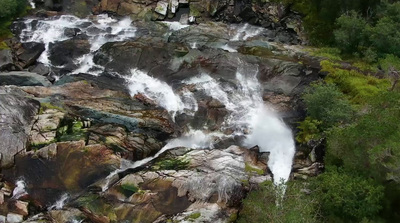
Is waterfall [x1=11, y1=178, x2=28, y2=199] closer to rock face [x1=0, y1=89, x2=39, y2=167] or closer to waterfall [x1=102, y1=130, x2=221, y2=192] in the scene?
rock face [x1=0, y1=89, x2=39, y2=167]

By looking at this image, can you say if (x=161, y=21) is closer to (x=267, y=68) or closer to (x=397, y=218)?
(x=267, y=68)

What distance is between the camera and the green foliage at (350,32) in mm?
31156

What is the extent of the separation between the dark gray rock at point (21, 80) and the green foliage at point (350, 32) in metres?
24.8

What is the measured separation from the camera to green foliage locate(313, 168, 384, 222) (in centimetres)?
1538

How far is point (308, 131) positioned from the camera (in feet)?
81.5

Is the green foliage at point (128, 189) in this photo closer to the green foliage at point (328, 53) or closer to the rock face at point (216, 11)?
the green foliage at point (328, 53)

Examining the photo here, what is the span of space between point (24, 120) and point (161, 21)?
70.4 ft

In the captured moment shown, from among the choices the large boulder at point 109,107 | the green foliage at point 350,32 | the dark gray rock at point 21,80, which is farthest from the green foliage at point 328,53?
the dark gray rock at point 21,80

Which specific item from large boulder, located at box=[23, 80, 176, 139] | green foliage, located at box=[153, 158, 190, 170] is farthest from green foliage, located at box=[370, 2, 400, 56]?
green foliage, located at box=[153, 158, 190, 170]

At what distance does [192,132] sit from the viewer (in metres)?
25.9

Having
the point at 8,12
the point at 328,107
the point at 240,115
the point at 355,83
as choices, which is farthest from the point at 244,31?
the point at 8,12

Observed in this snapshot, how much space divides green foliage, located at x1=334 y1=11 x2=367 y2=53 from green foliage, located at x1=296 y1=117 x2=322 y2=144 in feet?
35.8

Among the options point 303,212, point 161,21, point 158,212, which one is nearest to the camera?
point 303,212

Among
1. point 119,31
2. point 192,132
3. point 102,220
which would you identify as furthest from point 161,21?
point 102,220
